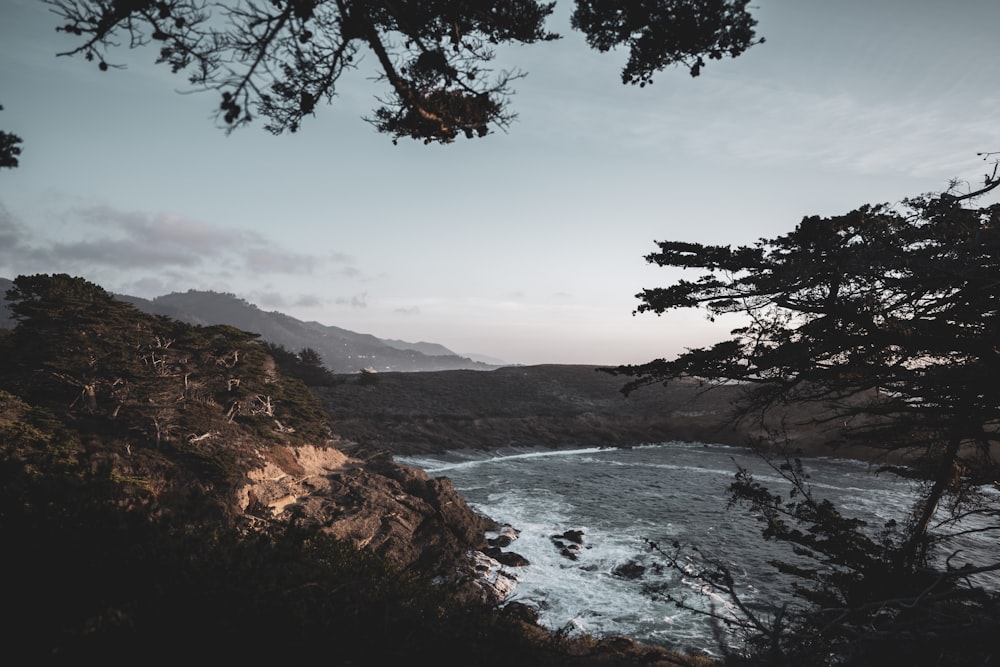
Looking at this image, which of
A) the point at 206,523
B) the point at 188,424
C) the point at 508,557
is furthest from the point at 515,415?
the point at 206,523

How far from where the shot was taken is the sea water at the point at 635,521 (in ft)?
48.2

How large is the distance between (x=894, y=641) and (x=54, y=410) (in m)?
23.1

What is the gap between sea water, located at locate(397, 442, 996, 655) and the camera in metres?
14.7

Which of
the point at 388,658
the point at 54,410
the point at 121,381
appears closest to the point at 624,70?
the point at 388,658

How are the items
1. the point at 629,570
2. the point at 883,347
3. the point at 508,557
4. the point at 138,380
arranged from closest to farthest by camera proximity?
the point at 883,347 < the point at 138,380 < the point at 629,570 < the point at 508,557

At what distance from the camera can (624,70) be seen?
486cm

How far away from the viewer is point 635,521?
23.2 meters

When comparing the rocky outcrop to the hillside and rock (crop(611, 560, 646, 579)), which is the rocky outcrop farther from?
rock (crop(611, 560, 646, 579))

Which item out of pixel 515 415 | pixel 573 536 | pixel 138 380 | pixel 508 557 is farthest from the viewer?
pixel 515 415

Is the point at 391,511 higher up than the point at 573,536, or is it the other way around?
the point at 391,511

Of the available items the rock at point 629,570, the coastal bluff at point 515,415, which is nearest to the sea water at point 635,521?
the rock at point 629,570

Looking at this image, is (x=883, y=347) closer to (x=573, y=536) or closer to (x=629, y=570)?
(x=629, y=570)

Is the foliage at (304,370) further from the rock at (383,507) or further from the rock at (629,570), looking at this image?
the rock at (629,570)

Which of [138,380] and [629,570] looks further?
[629,570]
